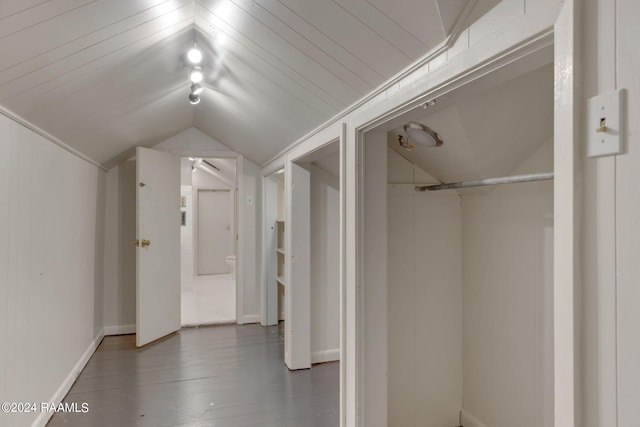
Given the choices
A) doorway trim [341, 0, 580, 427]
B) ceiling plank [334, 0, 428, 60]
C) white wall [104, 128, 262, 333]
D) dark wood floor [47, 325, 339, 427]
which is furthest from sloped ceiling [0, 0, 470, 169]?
dark wood floor [47, 325, 339, 427]

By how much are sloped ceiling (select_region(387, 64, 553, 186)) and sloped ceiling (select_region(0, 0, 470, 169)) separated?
303 mm

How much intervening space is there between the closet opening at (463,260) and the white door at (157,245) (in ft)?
8.54

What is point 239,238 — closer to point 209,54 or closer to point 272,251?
point 272,251

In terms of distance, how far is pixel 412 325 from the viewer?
2.14m

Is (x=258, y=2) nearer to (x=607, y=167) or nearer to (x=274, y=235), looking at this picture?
(x=607, y=167)

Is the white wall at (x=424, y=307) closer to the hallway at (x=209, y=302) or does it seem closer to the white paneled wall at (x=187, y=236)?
the hallway at (x=209, y=302)

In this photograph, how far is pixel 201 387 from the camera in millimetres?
2746

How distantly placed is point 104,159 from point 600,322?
3921 mm

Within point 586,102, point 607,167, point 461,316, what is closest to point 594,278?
point 607,167

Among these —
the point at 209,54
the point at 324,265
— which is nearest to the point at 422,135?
the point at 209,54

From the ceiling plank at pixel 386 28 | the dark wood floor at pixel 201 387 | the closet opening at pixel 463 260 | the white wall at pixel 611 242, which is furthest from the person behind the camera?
the dark wood floor at pixel 201 387

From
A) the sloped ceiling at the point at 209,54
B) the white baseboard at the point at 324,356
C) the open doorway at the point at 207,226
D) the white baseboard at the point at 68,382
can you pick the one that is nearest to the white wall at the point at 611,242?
the sloped ceiling at the point at 209,54

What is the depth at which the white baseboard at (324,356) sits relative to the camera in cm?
324

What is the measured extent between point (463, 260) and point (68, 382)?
287cm
